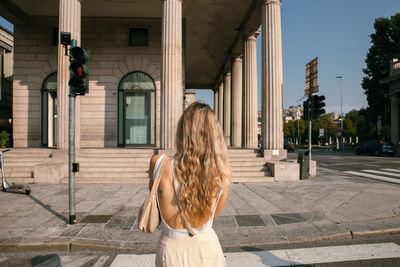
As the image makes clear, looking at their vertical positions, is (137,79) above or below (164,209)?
above

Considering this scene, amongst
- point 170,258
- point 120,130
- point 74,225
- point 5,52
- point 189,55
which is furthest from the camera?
point 189,55

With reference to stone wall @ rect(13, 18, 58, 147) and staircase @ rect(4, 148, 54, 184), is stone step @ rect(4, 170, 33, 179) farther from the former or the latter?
stone wall @ rect(13, 18, 58, 147)

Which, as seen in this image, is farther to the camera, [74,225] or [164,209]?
[74,225]

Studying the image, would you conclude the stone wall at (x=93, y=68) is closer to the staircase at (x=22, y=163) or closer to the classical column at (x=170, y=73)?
the staircase at (x=22, y=163)

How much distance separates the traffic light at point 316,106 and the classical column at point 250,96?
16.4ft

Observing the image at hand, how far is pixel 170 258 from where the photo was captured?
155 centimetres

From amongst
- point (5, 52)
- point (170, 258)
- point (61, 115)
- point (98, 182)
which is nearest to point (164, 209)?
point (170, 258)

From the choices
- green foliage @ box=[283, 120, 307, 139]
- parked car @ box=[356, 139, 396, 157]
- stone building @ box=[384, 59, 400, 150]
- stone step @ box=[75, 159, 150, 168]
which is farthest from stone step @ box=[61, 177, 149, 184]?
green foliage @ box=[283, 120, 307, 139]

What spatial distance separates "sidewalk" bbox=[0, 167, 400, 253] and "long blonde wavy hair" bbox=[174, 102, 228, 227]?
3018mm

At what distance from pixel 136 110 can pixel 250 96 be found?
24.1 feet

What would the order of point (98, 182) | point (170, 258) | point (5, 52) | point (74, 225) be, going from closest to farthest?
point (170, 258) → point (74, 225) → point (98, 182) → point (5, 52)

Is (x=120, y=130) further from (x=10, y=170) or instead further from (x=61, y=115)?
(x=10, y=170)

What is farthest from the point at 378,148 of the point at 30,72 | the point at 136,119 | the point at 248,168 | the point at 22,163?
the point at 30,72

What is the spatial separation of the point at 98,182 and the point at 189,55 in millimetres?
17065
